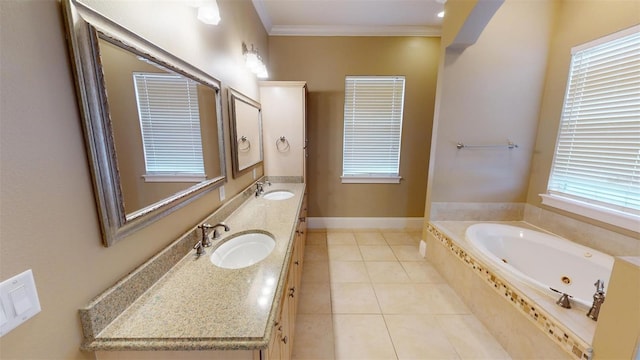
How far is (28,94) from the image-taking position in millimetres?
589

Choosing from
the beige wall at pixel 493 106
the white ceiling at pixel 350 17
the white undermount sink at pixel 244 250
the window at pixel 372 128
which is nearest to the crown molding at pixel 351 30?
the white ceiling at pixel 350 17

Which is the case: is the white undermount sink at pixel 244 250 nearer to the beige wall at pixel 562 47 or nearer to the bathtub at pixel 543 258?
the bathtub at pixel 543 258

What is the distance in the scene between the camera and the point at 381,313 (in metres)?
1.99

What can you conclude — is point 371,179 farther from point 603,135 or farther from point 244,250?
point 244,250

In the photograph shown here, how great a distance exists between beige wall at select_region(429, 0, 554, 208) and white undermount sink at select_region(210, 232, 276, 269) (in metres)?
2.04

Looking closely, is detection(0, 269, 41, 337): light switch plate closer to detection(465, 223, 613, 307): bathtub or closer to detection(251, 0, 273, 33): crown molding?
detection(465, 223, 613, 307): bathtub

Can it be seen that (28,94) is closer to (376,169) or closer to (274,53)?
(274,53)

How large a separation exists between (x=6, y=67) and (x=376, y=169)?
134 inches

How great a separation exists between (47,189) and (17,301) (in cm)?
27

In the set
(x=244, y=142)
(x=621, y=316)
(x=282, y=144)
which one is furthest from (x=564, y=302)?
(x=282, y=144)

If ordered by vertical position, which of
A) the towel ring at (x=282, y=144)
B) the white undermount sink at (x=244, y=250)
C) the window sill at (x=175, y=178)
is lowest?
the white undermount sink at (x=244, y=250)

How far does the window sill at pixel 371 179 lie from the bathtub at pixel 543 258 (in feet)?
4.13

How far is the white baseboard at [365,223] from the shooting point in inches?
145

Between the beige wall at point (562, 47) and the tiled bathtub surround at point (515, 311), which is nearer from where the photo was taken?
the tiled bathtub surround at point (515, 311)
